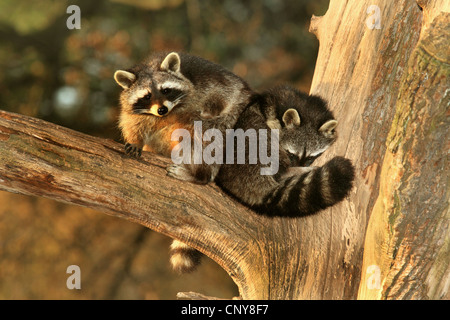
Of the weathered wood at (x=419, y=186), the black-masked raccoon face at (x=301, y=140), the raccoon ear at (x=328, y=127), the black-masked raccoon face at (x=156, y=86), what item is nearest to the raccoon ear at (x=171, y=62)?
the black-masked raccoon face at (x=156, y=86)

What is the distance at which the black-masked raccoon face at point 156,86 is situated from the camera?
14.3 feet

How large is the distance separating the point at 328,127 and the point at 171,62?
5.08 feet

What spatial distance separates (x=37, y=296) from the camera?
755 centimetres

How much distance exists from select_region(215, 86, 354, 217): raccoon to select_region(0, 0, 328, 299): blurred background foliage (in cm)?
321

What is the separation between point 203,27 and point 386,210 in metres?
5.67

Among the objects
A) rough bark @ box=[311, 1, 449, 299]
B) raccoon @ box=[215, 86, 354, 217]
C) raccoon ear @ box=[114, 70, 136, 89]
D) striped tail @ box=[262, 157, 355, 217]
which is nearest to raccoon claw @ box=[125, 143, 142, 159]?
raccoon @ box=[215, 86, 354, 217]

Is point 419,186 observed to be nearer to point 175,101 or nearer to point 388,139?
point 388,139

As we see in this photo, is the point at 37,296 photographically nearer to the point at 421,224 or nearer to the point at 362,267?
the point at 362,267

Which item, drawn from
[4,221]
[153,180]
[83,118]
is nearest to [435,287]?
[153,180]

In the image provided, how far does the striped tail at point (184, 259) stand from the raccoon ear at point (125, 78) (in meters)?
1.58

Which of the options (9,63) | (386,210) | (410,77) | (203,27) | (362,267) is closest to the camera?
(410,77)

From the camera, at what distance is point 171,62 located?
4441 millimetres

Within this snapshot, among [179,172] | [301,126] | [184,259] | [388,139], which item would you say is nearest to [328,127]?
[301,126]

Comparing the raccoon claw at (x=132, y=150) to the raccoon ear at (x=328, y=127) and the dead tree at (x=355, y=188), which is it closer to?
the dead tree at (x=355, y=188)
